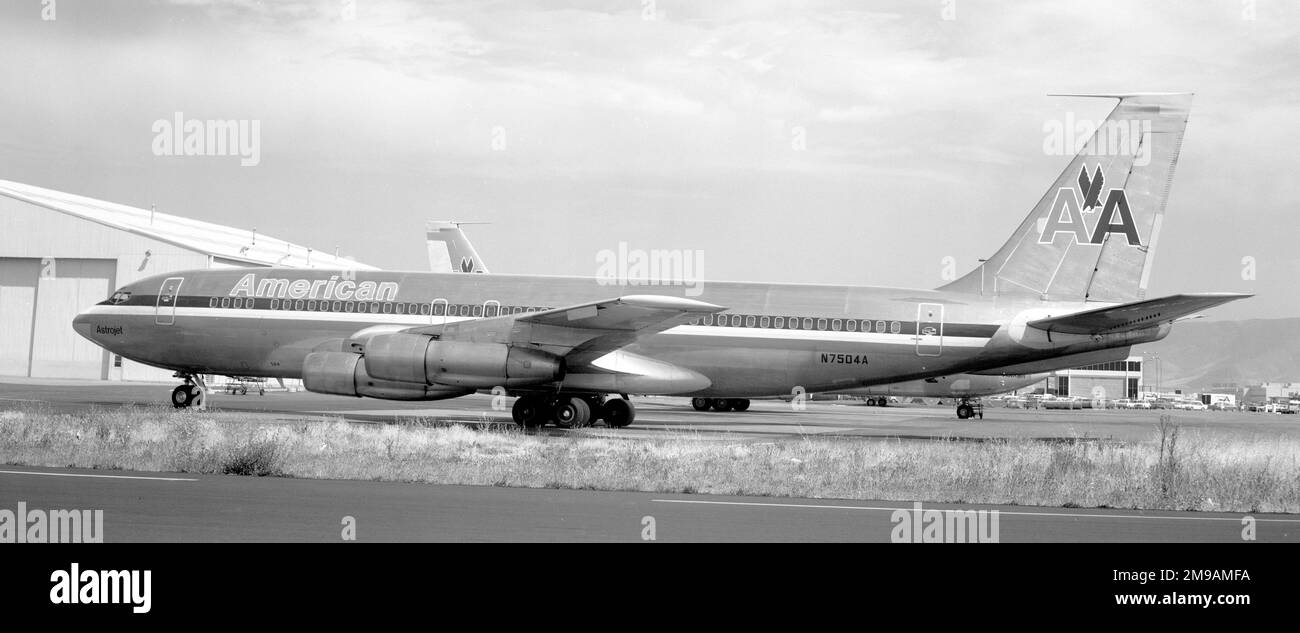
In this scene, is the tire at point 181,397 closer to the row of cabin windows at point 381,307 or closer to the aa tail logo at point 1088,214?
the row of cabin windows at point 381,307

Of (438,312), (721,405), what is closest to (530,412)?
(438,312)

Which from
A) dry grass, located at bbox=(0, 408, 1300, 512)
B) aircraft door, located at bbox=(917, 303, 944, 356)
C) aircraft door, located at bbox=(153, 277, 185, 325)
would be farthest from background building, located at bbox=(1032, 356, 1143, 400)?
aircraft door, located at bbox=(153, 277, 185, 325)

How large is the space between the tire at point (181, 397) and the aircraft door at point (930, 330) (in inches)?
705

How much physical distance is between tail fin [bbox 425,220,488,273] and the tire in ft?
80.9

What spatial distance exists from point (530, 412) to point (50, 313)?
40.0 metres

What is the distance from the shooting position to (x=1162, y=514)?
1257 cm

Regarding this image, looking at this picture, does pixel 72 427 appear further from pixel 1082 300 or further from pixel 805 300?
pixel 1082 300

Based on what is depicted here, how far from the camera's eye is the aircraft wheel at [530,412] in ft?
84.4

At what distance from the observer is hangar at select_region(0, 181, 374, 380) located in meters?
54.8

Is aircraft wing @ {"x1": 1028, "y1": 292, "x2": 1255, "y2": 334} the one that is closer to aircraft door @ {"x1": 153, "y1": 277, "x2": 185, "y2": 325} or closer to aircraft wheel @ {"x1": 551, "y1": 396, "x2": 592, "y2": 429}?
aircraft wheel @ {"x1": 551, "y1": 396, "x2": 592, "y2": 429}

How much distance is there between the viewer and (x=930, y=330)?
83.4ft
